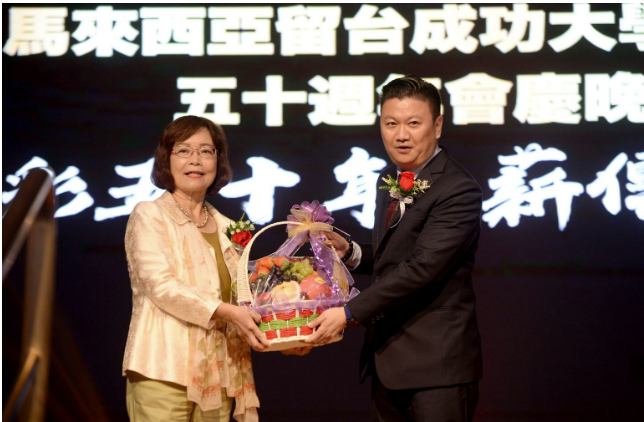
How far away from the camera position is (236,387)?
235cm

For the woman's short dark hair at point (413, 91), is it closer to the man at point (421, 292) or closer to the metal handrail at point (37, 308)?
the man at point (421, 292)

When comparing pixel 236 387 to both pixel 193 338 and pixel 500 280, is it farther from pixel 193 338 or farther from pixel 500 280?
pixel 500 280

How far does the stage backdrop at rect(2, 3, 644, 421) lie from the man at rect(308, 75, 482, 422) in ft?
5.81

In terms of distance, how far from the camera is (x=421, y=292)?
2225 mm

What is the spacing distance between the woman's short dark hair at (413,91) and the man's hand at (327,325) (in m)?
0.72

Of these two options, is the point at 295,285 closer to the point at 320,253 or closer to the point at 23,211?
the point at 320,253

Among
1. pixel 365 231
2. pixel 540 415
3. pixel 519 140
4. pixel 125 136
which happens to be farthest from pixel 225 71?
pixel 540 415

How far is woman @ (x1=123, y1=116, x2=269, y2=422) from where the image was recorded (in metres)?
2.20

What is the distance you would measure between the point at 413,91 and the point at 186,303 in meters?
0.98

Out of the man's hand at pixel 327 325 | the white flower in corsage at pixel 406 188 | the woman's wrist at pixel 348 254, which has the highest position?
the white flower in corsage at pixel 406 188

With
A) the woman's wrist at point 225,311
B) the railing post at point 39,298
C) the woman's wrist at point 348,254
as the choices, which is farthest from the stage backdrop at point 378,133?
the railing post at point 39,298

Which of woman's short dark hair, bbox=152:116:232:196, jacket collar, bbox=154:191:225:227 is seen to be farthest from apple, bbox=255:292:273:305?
woman's short dark hair, bbox=152:116:232:196

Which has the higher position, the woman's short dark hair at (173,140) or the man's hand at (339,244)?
the woman's short dark hair at (173,140)

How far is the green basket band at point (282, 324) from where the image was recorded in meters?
2.15
